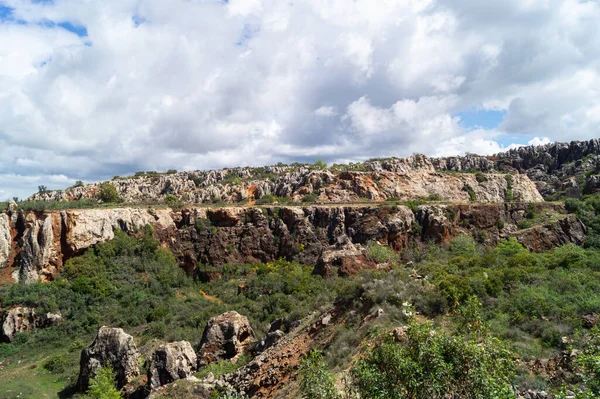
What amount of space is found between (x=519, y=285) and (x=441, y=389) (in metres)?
11.2

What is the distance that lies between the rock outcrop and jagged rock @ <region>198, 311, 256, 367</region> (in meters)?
15.3

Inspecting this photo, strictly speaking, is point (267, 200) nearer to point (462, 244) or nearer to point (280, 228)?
point (280, 228)

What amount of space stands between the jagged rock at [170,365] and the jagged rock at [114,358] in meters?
1.96

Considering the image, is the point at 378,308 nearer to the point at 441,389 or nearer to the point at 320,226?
the point at 441,389

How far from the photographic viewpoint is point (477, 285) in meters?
15.1

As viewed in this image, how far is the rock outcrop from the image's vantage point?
26219 millimetres

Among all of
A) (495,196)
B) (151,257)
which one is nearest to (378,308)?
(151,257)

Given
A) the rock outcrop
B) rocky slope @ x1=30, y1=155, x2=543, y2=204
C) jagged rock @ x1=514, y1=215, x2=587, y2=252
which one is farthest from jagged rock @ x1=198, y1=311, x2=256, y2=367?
rocky slope @ x1=30, y1=155, x2=543, y2=204

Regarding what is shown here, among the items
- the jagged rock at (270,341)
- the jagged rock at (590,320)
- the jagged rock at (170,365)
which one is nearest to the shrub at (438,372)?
the jagged rock at (590,320)

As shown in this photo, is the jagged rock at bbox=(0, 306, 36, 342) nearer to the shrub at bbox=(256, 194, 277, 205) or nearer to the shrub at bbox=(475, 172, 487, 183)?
the shrub at bbox=(256, 194, 277, 205)

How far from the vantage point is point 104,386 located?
16.4 meters

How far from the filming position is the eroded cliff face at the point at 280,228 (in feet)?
111

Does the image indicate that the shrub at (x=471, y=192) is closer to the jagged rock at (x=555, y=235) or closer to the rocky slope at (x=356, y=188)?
the rocky slope at (x=356, y=188)

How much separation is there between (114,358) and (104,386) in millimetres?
2321
